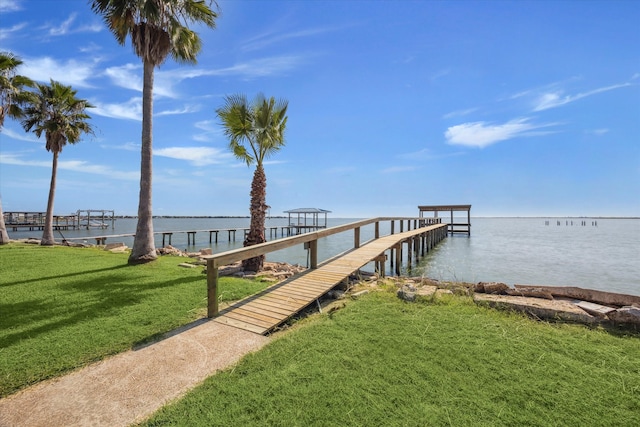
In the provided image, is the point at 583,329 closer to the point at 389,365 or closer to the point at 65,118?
the point at 389,365

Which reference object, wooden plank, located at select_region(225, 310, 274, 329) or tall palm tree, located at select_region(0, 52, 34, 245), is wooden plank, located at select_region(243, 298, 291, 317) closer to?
wooden plank, located at select_region(225, 310, 274, 329)

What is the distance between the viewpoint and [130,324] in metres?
4.16

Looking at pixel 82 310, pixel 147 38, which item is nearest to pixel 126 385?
pixel 82 310

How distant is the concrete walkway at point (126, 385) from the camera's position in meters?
2.36

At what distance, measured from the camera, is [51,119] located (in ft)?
47.9

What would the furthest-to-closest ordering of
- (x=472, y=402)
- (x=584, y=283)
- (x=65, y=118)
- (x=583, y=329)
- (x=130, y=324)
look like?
(x=65, y=118) < (x=584, y=283) < (x=130, y=324) < (x=583, y=329) < (x=472, y=402)

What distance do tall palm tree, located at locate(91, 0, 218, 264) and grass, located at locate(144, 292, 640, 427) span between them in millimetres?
7782

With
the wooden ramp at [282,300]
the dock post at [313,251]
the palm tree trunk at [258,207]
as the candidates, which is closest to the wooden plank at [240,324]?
the wooden ramp at [282,300]

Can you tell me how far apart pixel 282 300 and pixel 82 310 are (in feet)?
10.8

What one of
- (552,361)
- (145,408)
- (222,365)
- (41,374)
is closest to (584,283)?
(552,361)

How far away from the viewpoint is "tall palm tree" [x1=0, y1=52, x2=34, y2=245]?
13.0m

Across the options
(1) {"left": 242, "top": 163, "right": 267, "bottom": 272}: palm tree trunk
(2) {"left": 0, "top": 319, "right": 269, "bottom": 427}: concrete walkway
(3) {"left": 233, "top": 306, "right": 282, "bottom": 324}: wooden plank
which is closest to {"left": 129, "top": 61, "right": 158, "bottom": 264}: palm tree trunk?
(1) {"left": 242, "top": 163, "right": 267, "bottom": 272}: palm tree trunk

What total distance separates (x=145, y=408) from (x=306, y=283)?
12.6 feet

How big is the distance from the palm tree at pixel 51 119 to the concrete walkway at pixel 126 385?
15.8m
